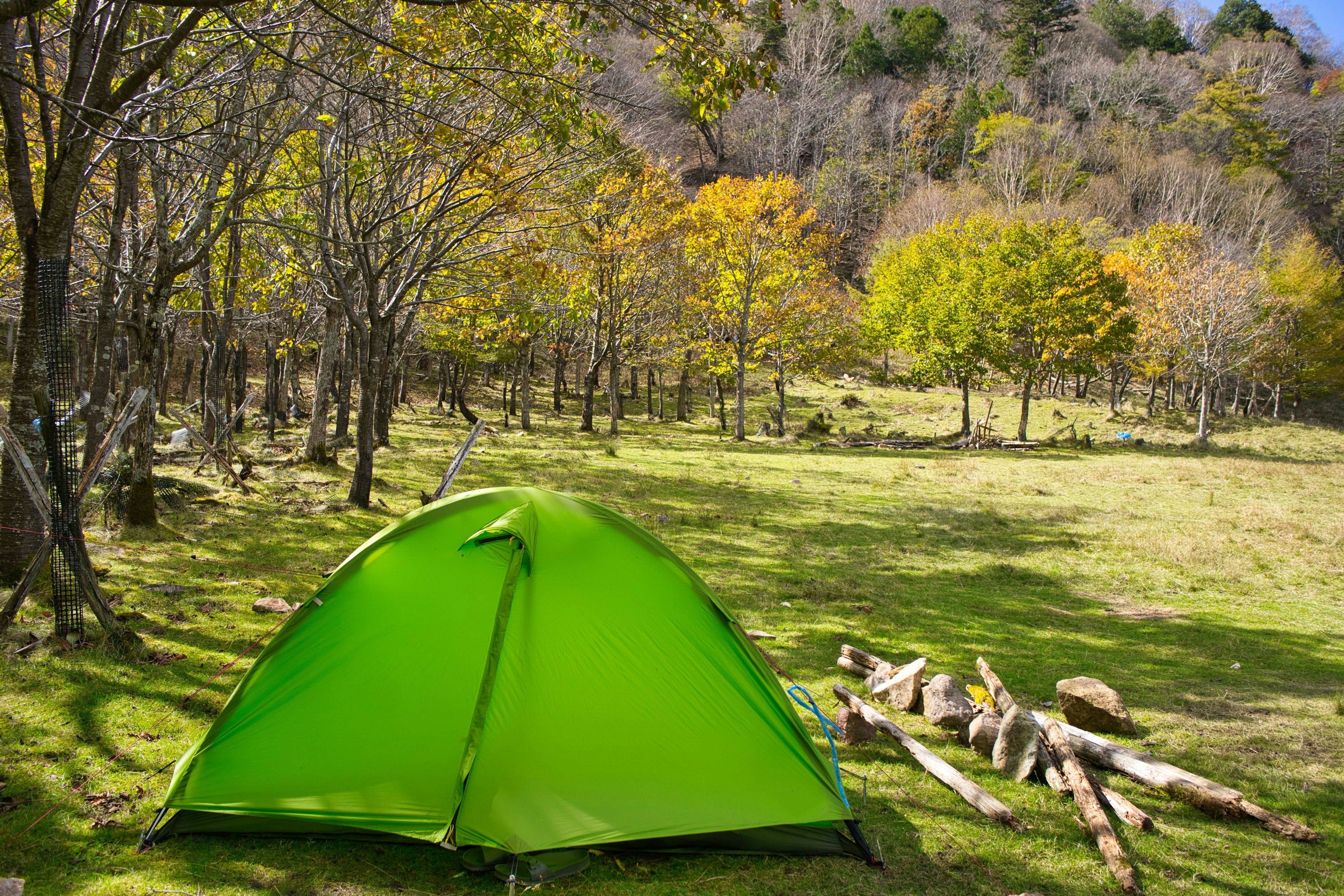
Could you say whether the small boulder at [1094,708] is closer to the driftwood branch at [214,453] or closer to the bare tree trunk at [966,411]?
the driftwood branch at [214,453]

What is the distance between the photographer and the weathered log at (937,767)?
4.60 meters

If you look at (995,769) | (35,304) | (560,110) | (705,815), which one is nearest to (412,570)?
(705,815)

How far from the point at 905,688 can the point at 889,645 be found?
69.5 inches

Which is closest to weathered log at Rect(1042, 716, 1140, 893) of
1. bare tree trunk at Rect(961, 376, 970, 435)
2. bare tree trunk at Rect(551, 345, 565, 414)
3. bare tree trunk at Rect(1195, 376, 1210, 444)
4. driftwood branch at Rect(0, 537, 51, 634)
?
driftwood branch at Rect(0, 537, 51, 634)

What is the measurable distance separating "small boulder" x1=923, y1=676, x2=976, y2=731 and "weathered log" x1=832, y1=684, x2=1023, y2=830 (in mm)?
415

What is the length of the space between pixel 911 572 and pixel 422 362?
41.7 meters

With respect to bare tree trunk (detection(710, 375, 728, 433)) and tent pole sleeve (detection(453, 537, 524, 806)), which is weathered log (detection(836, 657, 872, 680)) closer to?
tent pole sleeve (detection(453, 537, 524, 806))

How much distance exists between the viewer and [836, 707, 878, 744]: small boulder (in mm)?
5652

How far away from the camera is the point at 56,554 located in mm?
5719

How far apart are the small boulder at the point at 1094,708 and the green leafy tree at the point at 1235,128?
80064 mm

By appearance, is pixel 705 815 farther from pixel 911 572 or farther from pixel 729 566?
pixel 911 572

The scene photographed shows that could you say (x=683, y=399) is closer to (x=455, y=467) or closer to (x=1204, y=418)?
(x=1204, y=418)

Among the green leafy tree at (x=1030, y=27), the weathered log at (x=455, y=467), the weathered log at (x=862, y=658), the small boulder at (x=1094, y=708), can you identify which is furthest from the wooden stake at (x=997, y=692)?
the green leafy tree at (x=1030, y=27)

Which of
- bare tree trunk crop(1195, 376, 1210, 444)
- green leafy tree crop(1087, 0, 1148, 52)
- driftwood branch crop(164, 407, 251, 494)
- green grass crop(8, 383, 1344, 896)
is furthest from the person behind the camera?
green leafy tree crop(1087, 0, 1148, 52)
